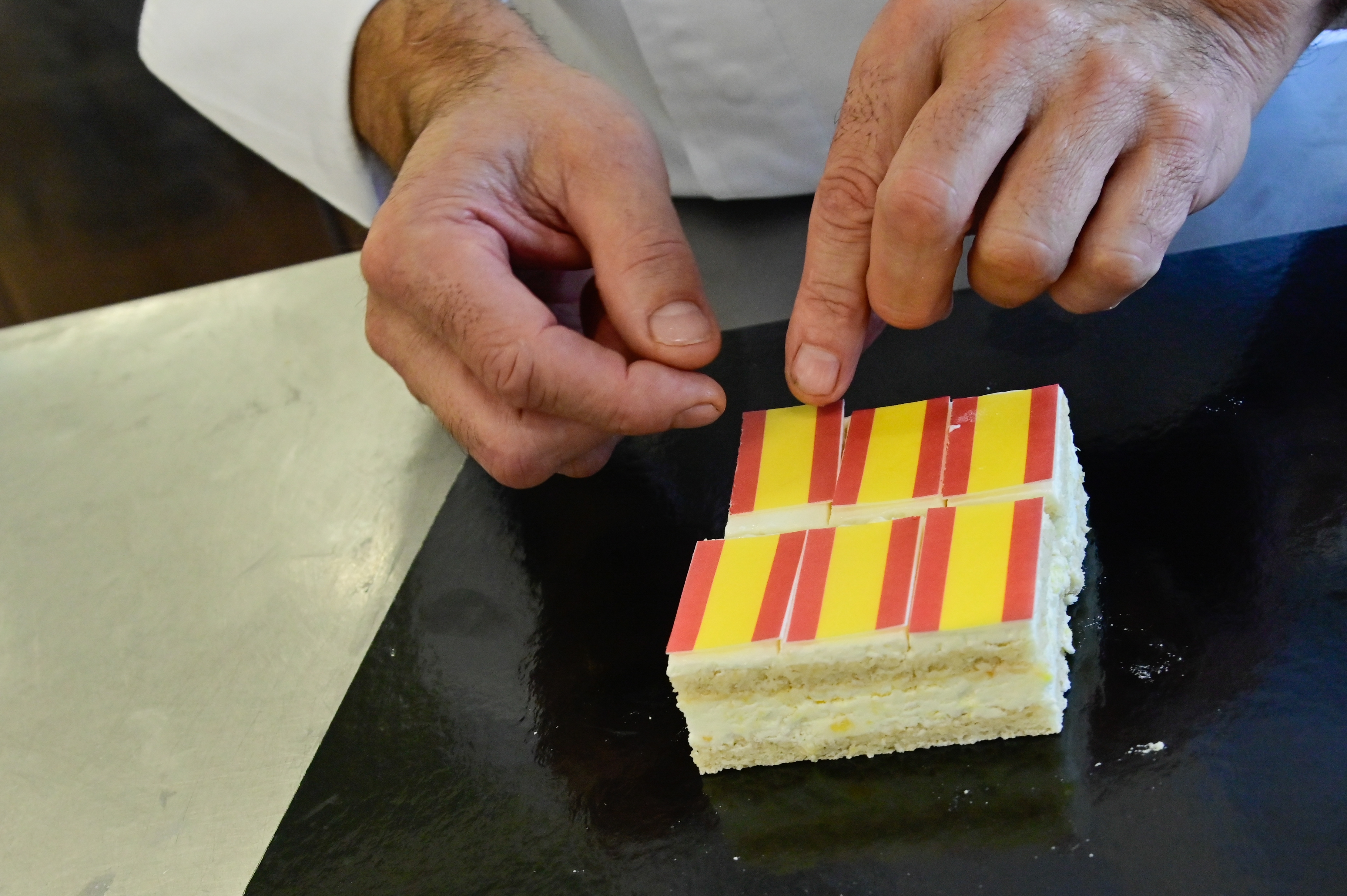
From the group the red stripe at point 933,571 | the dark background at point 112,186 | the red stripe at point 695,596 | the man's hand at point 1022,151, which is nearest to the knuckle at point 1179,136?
the man's hand at point 1022,151

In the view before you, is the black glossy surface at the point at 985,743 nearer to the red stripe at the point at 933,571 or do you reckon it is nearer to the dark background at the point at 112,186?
the red stripe at the point at 933,571

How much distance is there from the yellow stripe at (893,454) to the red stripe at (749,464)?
157 mm

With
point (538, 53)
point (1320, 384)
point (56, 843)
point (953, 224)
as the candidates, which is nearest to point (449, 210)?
point (538, 53)

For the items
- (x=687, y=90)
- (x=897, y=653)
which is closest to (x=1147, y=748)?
(x=897, y=653)

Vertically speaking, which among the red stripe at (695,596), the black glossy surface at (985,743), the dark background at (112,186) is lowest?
the dark background at (112,186)

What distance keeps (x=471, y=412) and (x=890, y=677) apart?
76cm

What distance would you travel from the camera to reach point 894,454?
1605 mm

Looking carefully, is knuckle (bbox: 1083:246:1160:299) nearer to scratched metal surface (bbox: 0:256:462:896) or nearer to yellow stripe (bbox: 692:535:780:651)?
yellow stripe (bbox: 692:535:780:651)

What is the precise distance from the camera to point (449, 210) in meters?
1.71

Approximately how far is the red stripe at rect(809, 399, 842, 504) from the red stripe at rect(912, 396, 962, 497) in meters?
0.12

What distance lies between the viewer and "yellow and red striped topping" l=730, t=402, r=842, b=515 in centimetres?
161

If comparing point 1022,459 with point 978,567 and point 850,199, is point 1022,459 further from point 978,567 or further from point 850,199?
point 850,199

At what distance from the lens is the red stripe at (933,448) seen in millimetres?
1540

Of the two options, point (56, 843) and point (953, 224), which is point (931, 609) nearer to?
point (953, 224)
